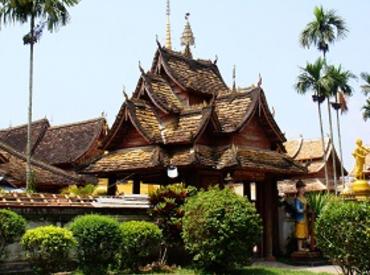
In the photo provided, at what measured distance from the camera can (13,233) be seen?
11.7 meters

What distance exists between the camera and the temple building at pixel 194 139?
16.6 m

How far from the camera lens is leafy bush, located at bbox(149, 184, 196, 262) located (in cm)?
1499

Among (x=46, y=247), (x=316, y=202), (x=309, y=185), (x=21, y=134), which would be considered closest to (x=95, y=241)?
(x=46, y=247)

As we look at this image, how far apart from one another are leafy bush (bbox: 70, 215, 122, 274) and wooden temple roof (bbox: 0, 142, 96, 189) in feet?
41.0

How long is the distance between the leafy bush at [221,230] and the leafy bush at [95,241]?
6.55 feet

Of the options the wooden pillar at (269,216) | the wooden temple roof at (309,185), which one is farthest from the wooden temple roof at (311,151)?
the wooden pillar at (269,216)

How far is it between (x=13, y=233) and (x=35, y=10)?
47.4 ft

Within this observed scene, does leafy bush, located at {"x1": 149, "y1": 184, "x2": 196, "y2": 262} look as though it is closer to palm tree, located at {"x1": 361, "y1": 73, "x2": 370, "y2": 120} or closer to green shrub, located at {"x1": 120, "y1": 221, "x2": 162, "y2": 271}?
green shrub, located at {"x1": 120, "y1": 221, "x2": 162, "y2": 271}

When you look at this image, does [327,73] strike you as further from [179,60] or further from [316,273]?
[316,273]

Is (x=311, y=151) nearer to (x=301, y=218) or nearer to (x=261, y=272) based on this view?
(x=301, y=218)

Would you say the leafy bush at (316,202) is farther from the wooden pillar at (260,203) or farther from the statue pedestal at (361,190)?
the statue pedestal at (361,190)

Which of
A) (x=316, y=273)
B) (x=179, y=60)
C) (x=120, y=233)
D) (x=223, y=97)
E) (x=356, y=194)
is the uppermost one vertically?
(x=179, y=60)

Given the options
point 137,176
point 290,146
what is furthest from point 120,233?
point 290,146

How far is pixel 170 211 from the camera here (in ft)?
49.7
